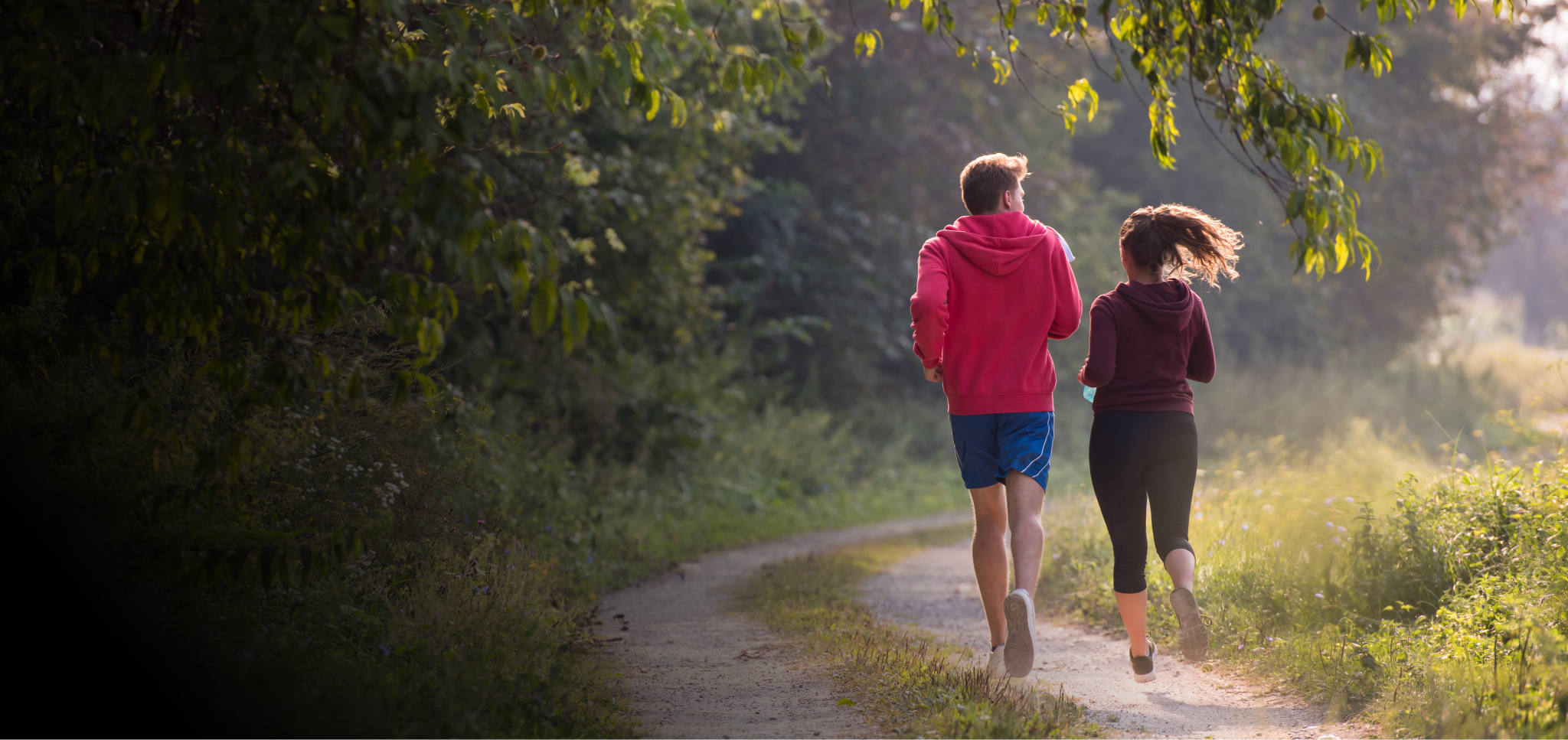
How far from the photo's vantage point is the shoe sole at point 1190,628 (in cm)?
424

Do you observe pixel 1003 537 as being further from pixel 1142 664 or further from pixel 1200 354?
pixel 1200 354

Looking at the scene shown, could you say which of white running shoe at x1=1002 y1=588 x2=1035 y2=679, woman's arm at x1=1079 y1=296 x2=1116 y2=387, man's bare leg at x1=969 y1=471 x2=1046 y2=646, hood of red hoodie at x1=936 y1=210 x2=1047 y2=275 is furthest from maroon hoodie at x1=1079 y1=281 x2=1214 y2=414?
white running shoe at x1=1002 y1=588 x2=1035 y2=679

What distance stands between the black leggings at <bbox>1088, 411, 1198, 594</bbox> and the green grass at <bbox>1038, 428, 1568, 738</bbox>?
0.93m

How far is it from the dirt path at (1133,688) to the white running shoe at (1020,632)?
0.40 meters

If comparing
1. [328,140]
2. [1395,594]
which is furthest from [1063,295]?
[328,140]

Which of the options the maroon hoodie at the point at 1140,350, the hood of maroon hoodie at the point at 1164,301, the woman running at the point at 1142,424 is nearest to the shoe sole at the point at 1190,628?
the woman running at the point at 1142,424

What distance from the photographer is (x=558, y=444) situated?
10031 mm

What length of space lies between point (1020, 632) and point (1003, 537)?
0.52 metres

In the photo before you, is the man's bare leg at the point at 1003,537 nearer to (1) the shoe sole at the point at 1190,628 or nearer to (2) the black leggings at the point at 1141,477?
(2) the black leggings at the point at 1141,477

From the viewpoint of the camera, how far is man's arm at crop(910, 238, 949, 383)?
14.4ft

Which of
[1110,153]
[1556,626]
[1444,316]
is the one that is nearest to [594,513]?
[1556,626]

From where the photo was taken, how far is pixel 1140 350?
451 cm

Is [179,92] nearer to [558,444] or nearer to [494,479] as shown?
[494,479]

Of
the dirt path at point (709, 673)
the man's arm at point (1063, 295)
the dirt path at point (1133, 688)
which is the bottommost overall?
the dirt path at point (709, 673)
